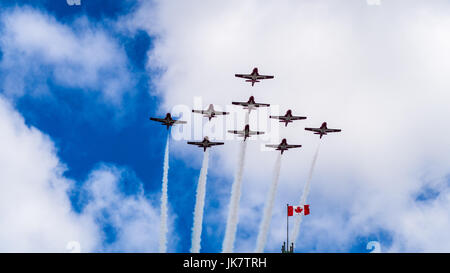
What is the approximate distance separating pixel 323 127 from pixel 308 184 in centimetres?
2682

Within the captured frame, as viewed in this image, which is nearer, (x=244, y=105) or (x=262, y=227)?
(x=262, y=227)

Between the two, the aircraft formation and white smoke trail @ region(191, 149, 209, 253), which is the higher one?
the aircraft formation

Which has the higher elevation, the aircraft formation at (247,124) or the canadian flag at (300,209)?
the aircraft formation at (247,124)

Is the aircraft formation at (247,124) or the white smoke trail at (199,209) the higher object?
the aircraft formation at (247,124)

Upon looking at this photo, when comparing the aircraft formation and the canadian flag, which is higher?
the aircraft formation
